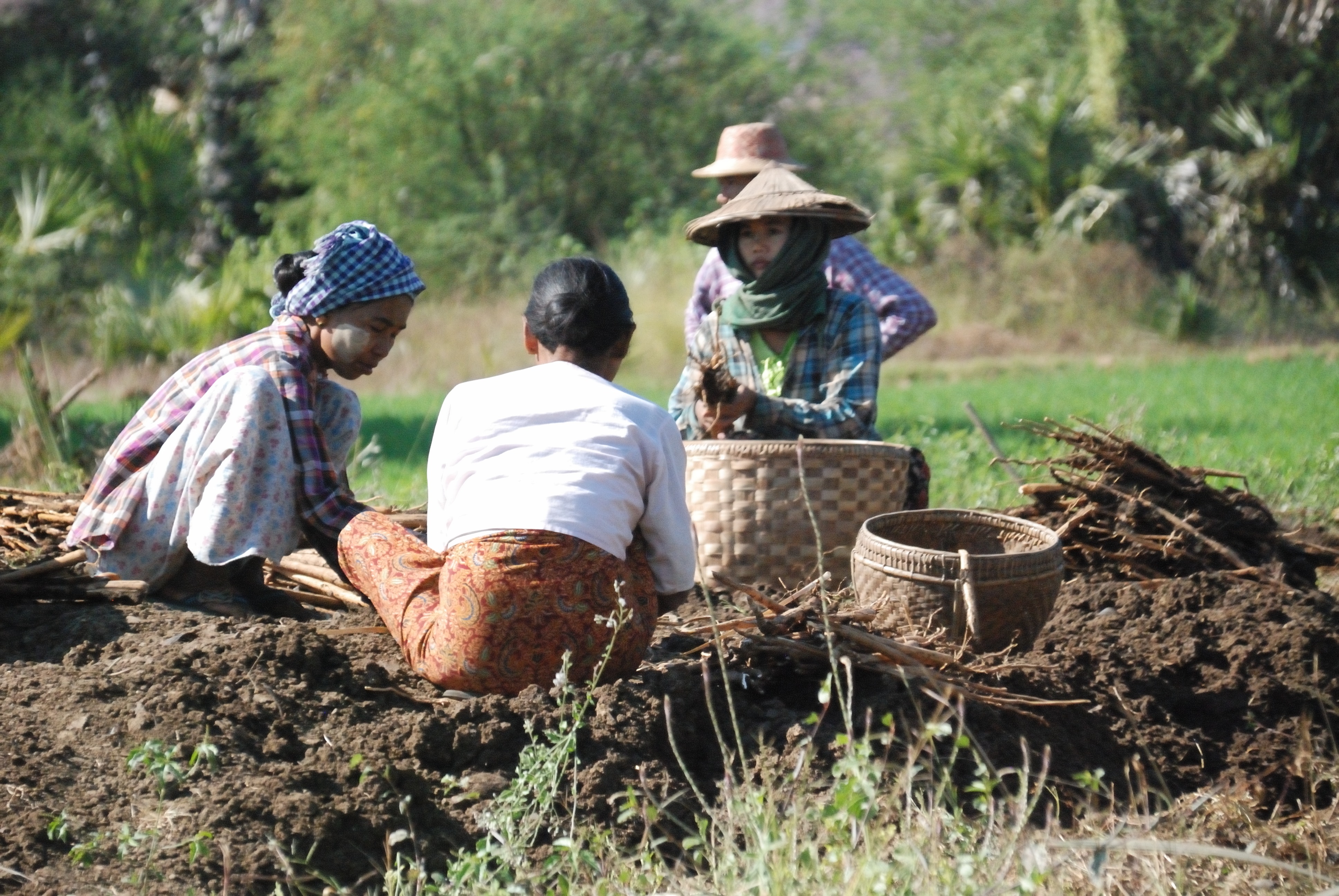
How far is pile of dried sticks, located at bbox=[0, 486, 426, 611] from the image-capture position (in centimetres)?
405

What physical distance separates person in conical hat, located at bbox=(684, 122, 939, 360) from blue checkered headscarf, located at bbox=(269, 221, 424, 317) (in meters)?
1.86

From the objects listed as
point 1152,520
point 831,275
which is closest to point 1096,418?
point 831,275

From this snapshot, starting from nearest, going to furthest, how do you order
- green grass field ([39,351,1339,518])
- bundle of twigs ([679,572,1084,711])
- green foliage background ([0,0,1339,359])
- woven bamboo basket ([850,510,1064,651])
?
bundle of twigs ([679,572,1084,711]) < woven bamboo basket ([850,510,1064,651]) < green grass field ([39,351,1339,518]) < green foliage background ([0,0,1339,359])

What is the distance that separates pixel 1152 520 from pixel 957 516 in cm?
102

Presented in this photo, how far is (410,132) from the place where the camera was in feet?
64.7

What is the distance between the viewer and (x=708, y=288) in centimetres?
605

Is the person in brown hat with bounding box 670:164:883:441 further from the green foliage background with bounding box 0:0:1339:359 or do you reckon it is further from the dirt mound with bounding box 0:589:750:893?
the green foliage background with bounding box 0:0:1339:359

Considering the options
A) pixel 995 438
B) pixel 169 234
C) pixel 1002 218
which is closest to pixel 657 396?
pixel 995 438

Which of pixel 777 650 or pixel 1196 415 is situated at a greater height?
pixel 777 650

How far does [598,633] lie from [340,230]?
1655mm

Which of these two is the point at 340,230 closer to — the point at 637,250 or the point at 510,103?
the point at 637,250

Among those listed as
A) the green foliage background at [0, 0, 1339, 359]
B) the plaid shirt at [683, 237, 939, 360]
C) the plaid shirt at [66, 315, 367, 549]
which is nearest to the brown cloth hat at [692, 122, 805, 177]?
the plaid shirt at [683, 237, 939, 360]

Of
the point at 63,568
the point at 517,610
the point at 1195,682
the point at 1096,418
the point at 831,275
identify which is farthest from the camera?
the point at 1096,418

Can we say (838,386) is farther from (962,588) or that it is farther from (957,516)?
(962,588)
